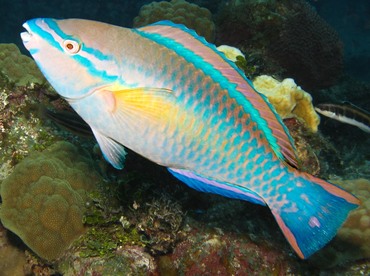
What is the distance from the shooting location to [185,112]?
6.32 ft

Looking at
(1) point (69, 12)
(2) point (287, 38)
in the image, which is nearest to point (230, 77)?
(2) point (287, 38)

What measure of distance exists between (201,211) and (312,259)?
154 centimetres

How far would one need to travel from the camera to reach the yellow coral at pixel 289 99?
4555 mm

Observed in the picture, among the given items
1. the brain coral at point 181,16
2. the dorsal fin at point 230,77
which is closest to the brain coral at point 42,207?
the dorsal fin at point 230,77

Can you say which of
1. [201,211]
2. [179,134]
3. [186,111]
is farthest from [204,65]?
[201,211]

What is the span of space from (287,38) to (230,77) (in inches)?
313

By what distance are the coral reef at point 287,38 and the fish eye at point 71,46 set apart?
7564 mm

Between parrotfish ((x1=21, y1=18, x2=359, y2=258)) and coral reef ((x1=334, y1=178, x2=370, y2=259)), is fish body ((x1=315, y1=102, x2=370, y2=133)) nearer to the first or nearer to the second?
coral reef ((x1=334, y1=178, x2=370, y2=259))

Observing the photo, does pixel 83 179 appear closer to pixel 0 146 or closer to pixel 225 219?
pixel 0 146

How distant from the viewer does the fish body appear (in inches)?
281

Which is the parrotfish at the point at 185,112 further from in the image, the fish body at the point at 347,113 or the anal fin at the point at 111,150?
the fish body at the point at 347,113

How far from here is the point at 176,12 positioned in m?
8.71

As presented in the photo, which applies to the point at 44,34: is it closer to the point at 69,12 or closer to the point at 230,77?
the point at 230,77

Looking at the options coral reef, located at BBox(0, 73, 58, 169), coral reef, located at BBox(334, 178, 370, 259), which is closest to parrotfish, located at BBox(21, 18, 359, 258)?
coral reef, located at BBox(334, 178, 370, 259)
